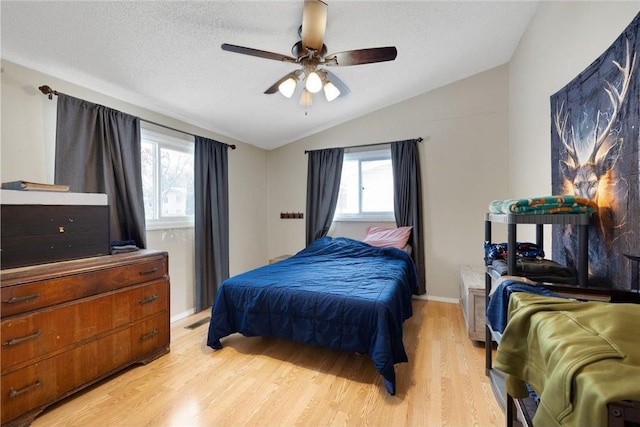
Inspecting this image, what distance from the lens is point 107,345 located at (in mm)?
1768

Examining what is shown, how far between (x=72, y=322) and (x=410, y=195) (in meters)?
3.27

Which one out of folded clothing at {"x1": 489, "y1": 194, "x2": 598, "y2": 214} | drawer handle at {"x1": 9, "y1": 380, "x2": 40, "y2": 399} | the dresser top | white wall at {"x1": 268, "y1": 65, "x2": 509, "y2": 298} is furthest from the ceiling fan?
drawer handle at {"x1": 9, "y1": 380, "x2": 40, "y2": 399}

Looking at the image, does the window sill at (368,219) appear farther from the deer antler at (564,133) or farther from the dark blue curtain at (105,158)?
the dark blue curtain at (105,158)

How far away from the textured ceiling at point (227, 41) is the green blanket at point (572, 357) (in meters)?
2.03

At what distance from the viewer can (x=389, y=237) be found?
3.36 meters

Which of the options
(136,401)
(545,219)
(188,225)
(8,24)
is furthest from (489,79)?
(136,401)

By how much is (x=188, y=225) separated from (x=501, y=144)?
3710 mm

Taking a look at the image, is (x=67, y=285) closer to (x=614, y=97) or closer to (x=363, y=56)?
(x=363, y=56)

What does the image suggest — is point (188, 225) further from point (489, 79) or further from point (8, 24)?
point (489, 79)

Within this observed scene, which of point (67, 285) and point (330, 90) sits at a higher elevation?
point (330, 90)

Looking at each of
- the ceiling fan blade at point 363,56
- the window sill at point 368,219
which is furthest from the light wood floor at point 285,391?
the ceiling fan blade at point 363,56

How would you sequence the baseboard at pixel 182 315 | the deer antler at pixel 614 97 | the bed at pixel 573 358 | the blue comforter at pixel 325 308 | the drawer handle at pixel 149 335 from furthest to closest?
the baseboard at pixel 182 315
the drawer handle at pixel 149 335
the blue comforter at pixel 325 308
the deer antler at pixel 614 97
the bed at pixel 573 358

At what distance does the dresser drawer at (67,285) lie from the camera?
1.39 meters

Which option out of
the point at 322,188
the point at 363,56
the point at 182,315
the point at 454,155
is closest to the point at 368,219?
the point at 322,188
